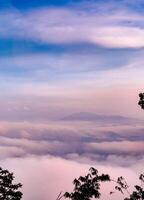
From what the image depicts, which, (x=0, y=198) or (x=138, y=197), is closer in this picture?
(x=0, y=198)

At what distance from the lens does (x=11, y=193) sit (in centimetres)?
3684

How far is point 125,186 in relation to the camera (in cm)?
4278

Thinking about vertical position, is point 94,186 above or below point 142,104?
below

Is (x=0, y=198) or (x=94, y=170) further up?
(x=94, y=170)

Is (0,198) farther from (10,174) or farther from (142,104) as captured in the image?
(142,104)

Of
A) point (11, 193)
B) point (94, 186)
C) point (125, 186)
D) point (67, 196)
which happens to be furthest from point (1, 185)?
point (125, 186)

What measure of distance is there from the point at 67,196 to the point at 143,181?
371 inches

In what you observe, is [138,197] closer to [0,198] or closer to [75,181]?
[75,181]

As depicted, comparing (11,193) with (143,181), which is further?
(143,181)

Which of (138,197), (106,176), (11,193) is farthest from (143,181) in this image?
(11,193)

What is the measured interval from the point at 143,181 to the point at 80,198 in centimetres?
795

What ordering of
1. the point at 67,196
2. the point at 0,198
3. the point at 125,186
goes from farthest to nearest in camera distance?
the point at 125,186 < the point at 67,196 < the point at 0,198

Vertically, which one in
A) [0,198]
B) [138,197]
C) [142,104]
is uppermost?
[142,104]

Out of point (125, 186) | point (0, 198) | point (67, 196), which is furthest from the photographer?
point (125, 186)
